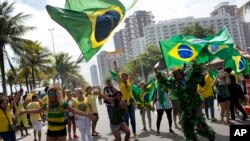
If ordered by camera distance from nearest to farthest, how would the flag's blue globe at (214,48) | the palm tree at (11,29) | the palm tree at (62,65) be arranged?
the flag's blue globe at (214,48) → the palm tree at (11,29) → the palm tree at (62,65)

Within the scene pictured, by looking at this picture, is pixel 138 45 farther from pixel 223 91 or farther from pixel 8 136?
pixel 8 136

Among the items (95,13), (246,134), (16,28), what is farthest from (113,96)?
(16,28)

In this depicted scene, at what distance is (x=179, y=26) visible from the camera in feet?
611

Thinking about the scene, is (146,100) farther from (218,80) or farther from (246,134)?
(246,134)

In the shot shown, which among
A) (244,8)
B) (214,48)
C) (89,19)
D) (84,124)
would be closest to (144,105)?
(84,124)

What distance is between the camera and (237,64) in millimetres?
14945

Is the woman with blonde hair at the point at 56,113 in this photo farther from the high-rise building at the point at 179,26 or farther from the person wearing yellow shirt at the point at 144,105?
the high-rise building at the point at 179,26

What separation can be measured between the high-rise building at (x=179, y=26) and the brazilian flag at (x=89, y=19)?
172 metres

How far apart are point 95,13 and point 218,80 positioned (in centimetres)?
432

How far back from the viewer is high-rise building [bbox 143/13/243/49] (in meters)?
183

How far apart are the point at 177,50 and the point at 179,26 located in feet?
578

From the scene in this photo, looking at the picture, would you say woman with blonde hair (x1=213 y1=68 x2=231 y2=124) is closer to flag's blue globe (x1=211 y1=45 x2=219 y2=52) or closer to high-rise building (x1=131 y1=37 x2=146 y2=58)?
flag's blue globe (x1=211 y1=45 x2=219 y2=52)

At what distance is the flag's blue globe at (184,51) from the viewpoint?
13.3 meters

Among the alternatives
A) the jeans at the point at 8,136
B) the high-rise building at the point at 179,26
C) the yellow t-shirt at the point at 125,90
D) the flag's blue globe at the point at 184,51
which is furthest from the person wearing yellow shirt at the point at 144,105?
the high-rise building at the point at 179,26
